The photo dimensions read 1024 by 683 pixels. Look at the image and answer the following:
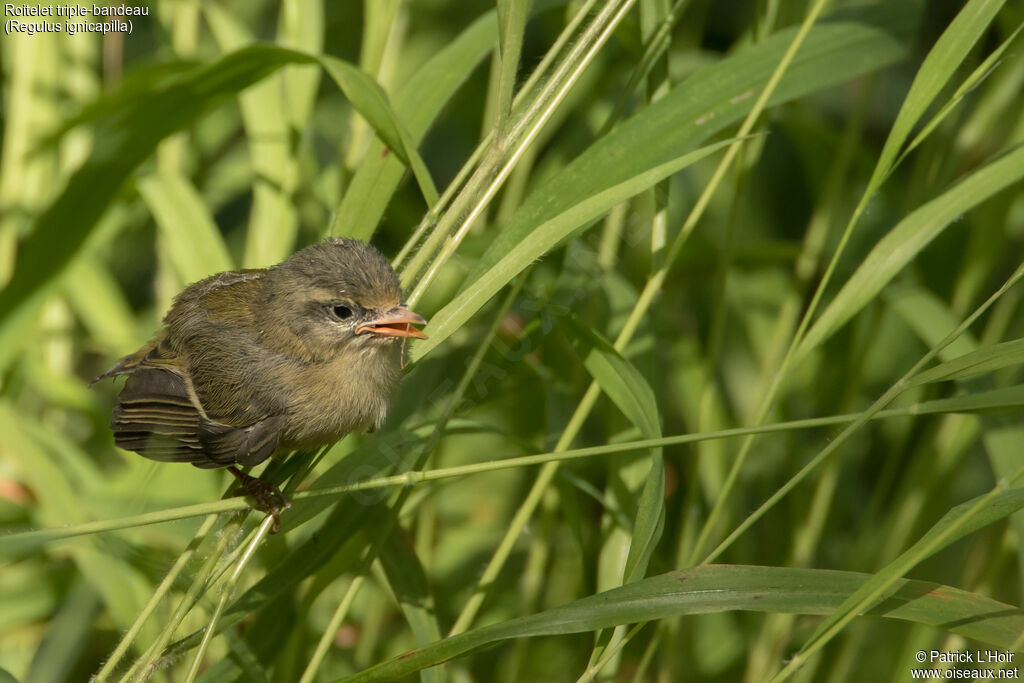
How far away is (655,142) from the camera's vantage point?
1.73 m

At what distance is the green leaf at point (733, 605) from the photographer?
138cm

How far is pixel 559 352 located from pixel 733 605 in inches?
43.5

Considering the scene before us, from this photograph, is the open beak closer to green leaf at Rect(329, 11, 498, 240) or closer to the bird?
the bird

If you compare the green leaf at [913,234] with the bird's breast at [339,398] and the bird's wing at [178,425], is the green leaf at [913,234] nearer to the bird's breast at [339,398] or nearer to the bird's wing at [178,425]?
the bird's breast at [339,398]

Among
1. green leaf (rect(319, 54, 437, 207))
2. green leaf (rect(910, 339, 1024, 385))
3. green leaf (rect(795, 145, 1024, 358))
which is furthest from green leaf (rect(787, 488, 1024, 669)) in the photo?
green leaf (rect(319, 54, 437, 207))

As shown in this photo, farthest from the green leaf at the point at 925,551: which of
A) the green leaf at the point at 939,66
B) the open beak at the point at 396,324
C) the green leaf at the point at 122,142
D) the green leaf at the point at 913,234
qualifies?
the green leaf at the point at 122,142

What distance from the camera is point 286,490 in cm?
171

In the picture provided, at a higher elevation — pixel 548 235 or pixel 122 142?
pixel 122 142

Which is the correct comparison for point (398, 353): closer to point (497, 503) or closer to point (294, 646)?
point (294, 646)

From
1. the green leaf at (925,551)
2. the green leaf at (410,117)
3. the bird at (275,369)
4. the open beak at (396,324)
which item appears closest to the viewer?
the green leaf at (925,551)

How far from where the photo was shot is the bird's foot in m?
1.59

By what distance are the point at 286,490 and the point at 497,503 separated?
1.26 metres

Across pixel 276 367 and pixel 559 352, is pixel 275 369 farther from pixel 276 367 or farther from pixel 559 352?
pixel 559 352

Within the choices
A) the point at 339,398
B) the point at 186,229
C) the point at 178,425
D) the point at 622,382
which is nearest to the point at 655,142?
the point at 622,382
